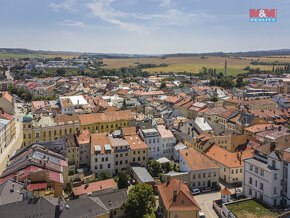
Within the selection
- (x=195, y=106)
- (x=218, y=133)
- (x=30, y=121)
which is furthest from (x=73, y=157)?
(x=195, y=106)

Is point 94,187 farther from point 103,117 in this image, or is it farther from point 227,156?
point 103,117

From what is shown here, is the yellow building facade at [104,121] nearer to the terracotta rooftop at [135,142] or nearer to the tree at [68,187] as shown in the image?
the terracotta rooftop at [135,142]

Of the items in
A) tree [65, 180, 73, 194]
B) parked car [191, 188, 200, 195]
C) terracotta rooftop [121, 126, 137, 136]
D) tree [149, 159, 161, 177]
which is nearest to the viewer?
tree [65, 180, 73, 194]

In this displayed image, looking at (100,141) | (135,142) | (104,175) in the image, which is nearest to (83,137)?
(100,141)

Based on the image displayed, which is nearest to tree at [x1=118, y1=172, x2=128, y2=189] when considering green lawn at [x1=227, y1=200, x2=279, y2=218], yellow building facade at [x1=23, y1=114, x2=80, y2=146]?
green lawn at [x1=227, y1=200, x2=279, y2=218]

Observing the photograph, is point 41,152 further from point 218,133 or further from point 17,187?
point 218,133

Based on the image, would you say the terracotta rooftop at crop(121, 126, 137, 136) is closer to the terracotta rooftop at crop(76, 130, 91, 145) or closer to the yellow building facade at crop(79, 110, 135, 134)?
the terracotta rooftop at crop(76, 130, 91, 145)
